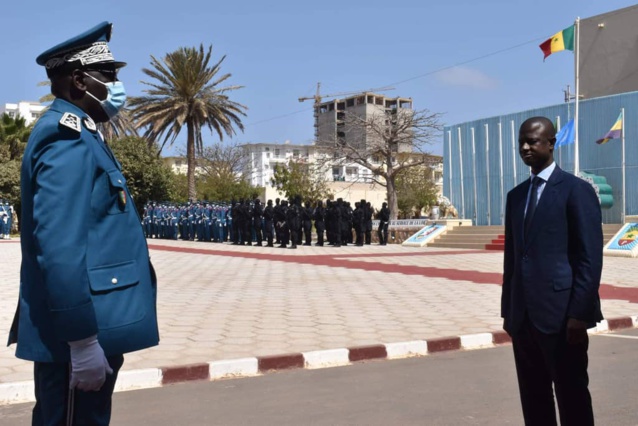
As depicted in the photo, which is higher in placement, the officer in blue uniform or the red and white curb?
the officer in blue uniform

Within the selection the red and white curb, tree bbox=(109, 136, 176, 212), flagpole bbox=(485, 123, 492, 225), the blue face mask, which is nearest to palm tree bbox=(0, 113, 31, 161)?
tree bbox=(109, 136, 176, 212)

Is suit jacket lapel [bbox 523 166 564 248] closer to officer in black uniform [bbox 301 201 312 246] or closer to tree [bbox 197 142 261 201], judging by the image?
officer in black uniform [bbox 301 201 312 246]

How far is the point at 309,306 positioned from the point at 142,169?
37388 mm

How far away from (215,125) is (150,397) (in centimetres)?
3515

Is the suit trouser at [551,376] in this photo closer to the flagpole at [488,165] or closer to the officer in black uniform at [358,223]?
the officer in black uniform at [358,223]

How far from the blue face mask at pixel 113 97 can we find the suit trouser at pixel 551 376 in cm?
206

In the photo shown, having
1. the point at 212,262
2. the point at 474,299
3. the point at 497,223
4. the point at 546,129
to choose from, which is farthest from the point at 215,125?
the point at 546,129

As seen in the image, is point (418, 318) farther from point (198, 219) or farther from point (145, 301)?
point (198, 219)

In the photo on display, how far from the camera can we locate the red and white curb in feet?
19.7

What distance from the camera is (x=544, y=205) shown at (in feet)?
11.9

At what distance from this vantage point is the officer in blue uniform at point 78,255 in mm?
2482

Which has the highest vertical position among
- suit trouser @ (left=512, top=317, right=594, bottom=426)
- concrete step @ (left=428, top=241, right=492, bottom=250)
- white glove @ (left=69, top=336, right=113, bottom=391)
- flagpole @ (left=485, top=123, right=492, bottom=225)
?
flagpole @ (left=485, top=123, right=492, bottom=225)

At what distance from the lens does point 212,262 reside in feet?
65.4

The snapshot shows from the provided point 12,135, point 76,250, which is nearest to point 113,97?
point 76,250
